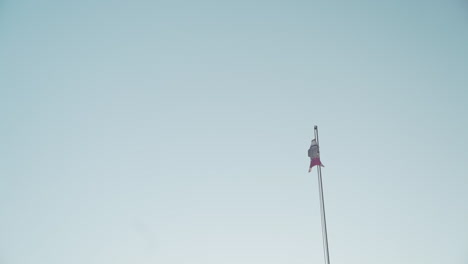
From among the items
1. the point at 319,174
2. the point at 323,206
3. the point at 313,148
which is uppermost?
the point at 313,148

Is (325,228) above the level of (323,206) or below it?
below

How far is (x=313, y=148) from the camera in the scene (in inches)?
1390

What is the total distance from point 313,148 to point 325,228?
7485 mm

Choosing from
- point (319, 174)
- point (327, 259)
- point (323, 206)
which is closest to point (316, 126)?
point (319, 174)

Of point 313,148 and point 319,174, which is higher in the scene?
point 313,148

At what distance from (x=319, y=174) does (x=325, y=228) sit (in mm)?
4684

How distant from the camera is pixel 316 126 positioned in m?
35.5

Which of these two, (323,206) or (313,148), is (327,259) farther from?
(313,148)

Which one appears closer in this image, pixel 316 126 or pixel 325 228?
pixel 325 228

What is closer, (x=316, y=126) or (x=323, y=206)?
(x=323, y=206)

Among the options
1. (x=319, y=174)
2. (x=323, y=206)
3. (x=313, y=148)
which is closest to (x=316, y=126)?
(x=313, y=148)

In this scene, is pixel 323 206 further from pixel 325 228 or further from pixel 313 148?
pixel 313 148

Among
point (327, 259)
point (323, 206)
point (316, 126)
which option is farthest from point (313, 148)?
point (327, 259)

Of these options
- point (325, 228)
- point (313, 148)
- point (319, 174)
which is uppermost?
point (313, 148)
